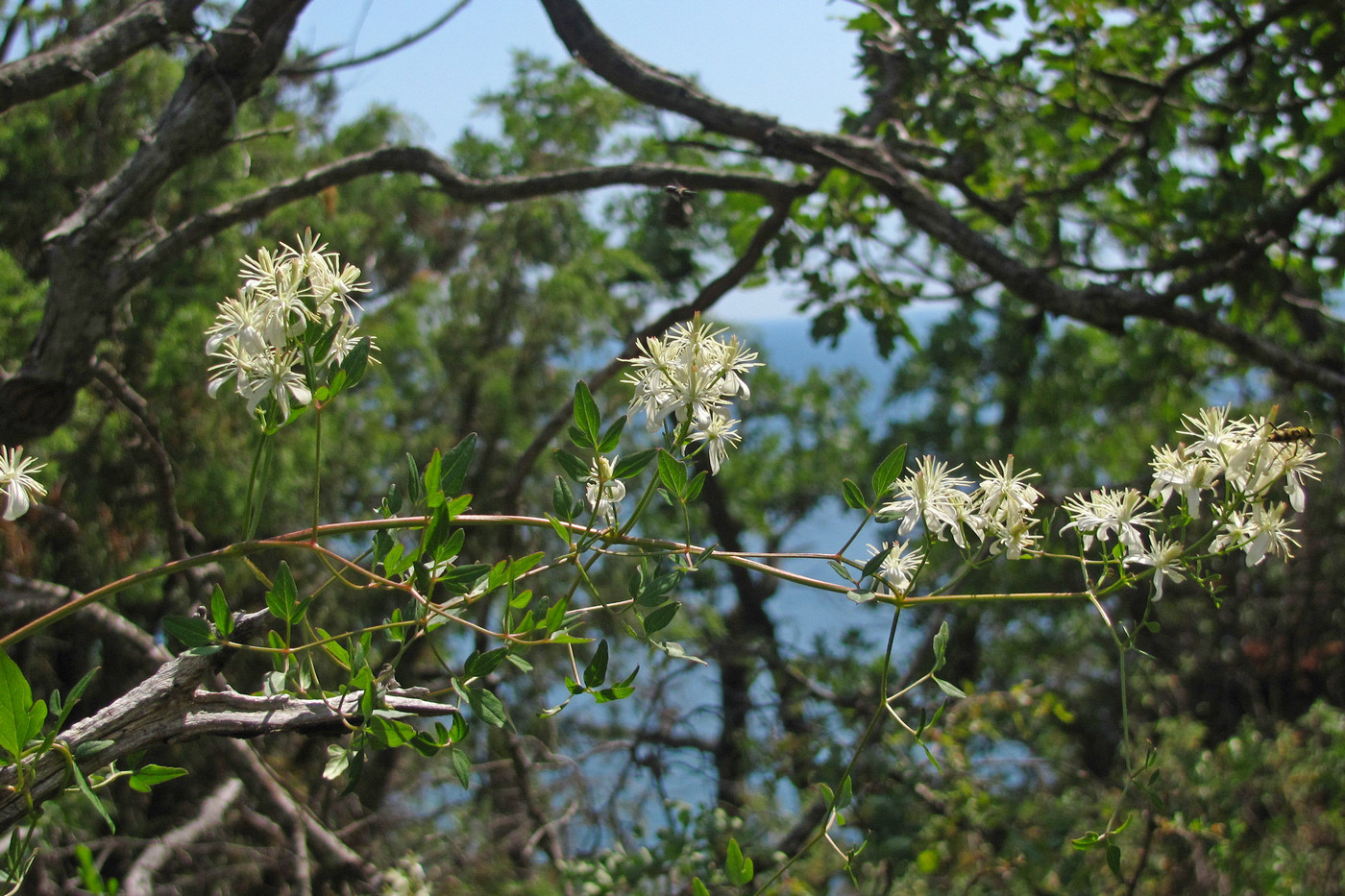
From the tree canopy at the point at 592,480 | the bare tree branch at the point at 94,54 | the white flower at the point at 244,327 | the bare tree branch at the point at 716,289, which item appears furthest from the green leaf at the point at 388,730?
the bare tree branch at the point at 94,54

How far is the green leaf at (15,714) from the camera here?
697mm

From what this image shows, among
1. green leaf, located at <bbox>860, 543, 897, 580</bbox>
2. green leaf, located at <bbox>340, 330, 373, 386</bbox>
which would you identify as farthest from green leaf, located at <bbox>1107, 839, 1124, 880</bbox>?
green leaf, located at <bbox>340, 330, 373, 386</bbox>

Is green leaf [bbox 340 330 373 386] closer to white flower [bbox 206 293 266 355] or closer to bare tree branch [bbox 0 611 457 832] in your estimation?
white flower [bbox 206 293 266 355]

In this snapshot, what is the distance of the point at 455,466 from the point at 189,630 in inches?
10.1

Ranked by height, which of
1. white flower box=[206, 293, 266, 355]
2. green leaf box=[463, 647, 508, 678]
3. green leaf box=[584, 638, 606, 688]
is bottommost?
green leaf box=[463, 647, 508, 678]

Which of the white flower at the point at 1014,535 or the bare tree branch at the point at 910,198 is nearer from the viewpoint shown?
the white flower at the point at 1014,535

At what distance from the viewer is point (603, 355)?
491cm

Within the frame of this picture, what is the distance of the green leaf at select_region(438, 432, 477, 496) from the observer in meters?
0.79

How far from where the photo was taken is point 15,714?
27.7 inches

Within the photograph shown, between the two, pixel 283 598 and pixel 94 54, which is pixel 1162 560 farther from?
pixel 94 54

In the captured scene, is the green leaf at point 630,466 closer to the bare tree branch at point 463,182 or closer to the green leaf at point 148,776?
the green leaf at point 148,776

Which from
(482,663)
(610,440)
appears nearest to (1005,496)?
(610,440)

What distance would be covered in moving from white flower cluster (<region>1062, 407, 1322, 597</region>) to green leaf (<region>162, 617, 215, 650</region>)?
78 centimetres

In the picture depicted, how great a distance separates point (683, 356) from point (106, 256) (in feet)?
4.69
